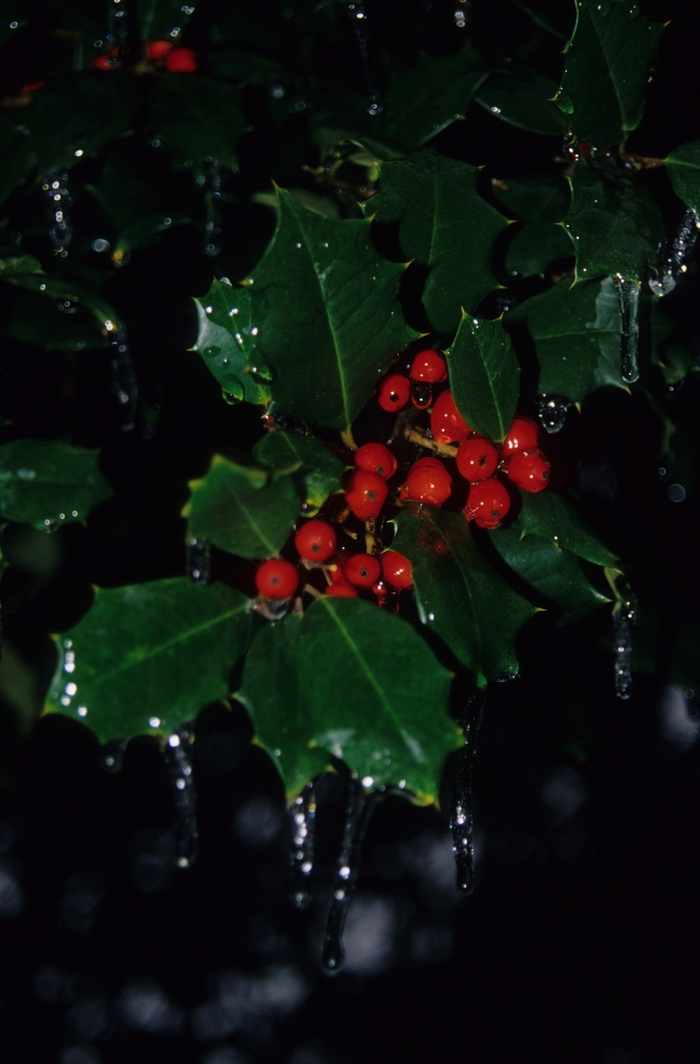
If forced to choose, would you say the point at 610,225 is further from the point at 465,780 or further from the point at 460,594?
the point at 465,780

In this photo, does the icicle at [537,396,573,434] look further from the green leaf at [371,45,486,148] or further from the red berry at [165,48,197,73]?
the red berry at [165,48,197,73]

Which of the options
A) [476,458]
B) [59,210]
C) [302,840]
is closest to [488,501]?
[476,458]

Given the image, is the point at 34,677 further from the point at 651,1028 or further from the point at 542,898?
the point at 651,1028

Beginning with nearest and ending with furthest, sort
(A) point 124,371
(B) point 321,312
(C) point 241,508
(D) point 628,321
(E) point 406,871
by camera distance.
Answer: (C) point 241,508
(B) point 321,312
(D) point 628,321
(A) point 124,371
(E) point 406,871

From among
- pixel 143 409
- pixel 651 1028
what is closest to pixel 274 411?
pixel 143 409

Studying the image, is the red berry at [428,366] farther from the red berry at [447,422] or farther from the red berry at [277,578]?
the red berry at [277,578]

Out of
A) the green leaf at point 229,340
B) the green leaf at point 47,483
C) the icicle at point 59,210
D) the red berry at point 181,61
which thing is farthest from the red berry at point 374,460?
the red berry at point 181,61
